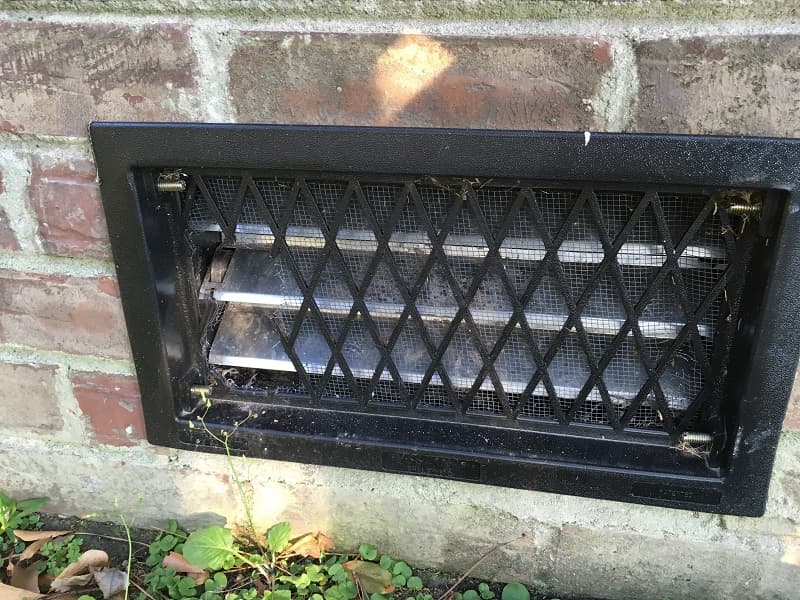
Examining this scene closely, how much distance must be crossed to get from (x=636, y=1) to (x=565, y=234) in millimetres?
280

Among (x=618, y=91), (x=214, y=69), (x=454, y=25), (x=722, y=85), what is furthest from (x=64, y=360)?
(x=722, y=85)

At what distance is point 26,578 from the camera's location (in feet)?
3.72

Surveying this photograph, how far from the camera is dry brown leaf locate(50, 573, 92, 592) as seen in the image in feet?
3.71

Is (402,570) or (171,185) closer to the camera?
(171,185)

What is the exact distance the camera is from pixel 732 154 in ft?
2.43

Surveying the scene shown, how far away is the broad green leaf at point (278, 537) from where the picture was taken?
3.68ft

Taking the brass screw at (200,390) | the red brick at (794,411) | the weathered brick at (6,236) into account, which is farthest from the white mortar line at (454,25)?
the brass screw at (200,390)

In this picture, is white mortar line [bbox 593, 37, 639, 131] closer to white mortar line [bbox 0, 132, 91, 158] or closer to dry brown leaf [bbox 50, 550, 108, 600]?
white mortar line [bbox 0, 132, 91, 158]

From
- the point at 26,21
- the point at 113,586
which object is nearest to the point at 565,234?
the point at 26,21

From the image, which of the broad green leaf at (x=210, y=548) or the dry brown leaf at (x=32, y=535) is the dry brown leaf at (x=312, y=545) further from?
the dry brown leaf at (x=32, y=535)

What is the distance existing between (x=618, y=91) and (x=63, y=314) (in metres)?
0.89

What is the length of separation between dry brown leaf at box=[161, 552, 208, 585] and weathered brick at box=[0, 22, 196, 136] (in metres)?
0.74

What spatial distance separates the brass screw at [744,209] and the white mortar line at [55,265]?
877 millimetres

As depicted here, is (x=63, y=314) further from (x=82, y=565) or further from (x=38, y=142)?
(x=82, y=565)
